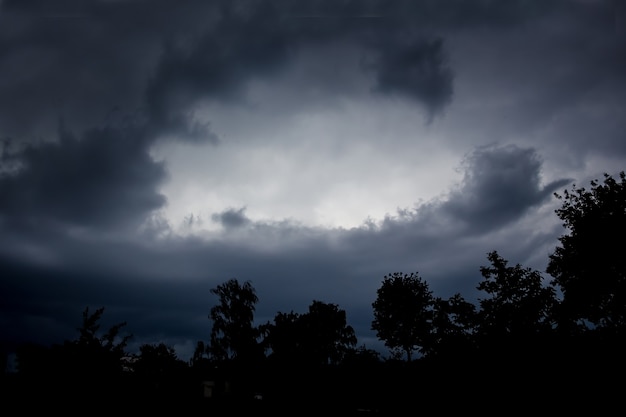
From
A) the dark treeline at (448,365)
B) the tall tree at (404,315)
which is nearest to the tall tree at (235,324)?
the dark treeline at (448,365)

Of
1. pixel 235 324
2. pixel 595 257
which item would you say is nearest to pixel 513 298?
pixel 595 257

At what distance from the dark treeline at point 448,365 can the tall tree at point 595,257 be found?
0.26 feet

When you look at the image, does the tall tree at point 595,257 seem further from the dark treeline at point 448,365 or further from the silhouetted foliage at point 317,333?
the silhouetted foliage at point 317,333

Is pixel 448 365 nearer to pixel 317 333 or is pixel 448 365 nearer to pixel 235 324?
pixel 235 324

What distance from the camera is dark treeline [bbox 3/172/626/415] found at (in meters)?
10.6

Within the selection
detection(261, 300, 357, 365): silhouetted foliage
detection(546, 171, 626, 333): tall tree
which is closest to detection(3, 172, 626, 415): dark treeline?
detection(546, 171, 626, 333): tall tree

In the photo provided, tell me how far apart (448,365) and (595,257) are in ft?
62.0

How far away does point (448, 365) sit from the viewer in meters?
16.7

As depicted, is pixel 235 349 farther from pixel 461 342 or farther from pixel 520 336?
pixel 520 336

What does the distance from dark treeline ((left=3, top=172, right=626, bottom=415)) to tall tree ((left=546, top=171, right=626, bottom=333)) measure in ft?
0.26

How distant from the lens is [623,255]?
25.8 meters

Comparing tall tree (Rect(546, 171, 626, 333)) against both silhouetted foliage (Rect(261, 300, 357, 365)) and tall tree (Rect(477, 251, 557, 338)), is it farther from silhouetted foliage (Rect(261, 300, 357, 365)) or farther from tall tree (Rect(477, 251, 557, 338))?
silhouetted foliage (Rect(261, 300, 357, 365))

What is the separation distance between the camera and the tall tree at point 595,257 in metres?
25.8

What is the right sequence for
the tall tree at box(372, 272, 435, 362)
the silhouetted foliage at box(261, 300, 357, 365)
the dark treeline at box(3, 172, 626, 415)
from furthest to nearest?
the silhouetted foliage at box(261, 300, 357, 365) < the tall tree at box(372, 272, 435, 362) < the dark treeline at box(3, 172, 626, 415)
